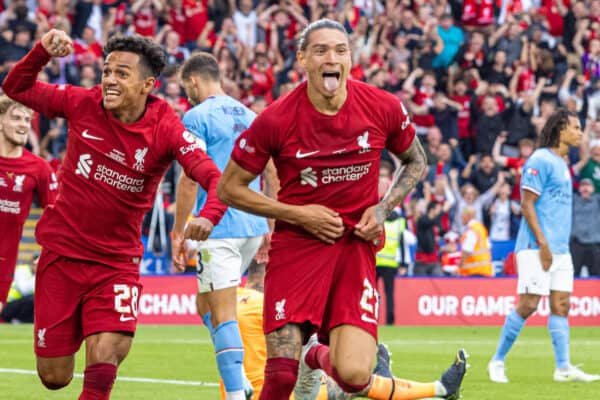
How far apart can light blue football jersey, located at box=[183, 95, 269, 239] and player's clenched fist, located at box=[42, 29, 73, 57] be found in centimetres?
226

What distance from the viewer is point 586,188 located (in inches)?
925

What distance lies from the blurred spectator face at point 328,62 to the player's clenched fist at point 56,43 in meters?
1.45

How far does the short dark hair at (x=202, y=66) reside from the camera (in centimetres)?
1009

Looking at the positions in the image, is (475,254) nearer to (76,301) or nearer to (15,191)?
(15,191)

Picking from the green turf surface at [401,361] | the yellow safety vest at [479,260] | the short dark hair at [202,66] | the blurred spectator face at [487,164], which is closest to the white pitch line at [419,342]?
the green turf surface at [401,361]

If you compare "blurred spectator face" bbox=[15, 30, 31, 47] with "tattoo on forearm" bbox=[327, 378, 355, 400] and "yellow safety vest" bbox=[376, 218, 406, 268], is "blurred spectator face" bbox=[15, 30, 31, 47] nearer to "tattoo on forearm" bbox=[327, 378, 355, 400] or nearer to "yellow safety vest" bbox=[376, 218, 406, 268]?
"yellow safety vest" bbox=[376, 218, 406, 268]

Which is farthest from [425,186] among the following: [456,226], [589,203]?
[589,203]

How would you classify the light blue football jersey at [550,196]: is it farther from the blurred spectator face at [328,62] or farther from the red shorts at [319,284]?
the blurred spectator face at [328,62]

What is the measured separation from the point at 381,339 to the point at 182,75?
8659 millimetres

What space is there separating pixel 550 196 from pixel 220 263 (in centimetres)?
471

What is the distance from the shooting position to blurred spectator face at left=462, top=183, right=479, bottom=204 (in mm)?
23875

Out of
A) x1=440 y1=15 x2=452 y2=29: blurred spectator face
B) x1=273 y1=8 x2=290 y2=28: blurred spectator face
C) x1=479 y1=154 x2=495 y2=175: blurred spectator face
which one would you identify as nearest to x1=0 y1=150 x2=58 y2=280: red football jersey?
x1=479 y1=154 x2=495 y2=175: blurred spectator face

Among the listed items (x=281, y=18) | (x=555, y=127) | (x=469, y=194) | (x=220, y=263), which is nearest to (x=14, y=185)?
(x=220, y=263)

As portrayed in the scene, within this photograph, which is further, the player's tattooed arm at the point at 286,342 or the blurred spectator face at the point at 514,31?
the blurred spectator face at the point at 514,31
